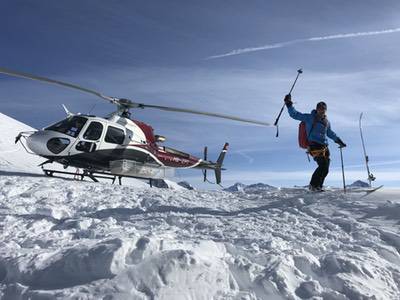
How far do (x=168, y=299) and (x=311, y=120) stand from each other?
7.19 metres

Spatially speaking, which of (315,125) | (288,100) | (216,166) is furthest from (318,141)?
(216,166)

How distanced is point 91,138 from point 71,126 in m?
0.80

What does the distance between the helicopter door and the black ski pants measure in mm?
7720

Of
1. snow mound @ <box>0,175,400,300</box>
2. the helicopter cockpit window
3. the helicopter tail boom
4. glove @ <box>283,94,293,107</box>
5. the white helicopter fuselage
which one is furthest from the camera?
the helicopter tail boom

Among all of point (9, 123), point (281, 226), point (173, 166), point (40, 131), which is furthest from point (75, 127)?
point (9, 123)

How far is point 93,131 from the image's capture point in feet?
44.7

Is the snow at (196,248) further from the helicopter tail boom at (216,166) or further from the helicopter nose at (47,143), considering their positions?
Answer: the helicopter tail boom at (216,166)

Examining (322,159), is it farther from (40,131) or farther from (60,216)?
(40,131)

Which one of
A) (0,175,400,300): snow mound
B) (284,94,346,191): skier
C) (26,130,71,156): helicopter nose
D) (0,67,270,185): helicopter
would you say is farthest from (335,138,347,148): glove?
(26,130,71,156): helicopter nose

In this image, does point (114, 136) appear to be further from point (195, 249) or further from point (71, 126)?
point (195, 249)

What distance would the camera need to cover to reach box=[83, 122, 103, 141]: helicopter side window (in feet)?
44.3

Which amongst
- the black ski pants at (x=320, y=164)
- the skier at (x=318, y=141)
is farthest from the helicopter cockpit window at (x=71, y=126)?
the black ski pants at (x=320, y=164)

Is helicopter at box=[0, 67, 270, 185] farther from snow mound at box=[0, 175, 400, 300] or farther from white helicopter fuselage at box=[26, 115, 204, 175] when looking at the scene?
snow mound at box=[0, 175, 400, 300]

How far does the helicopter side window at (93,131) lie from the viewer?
13500 mm
